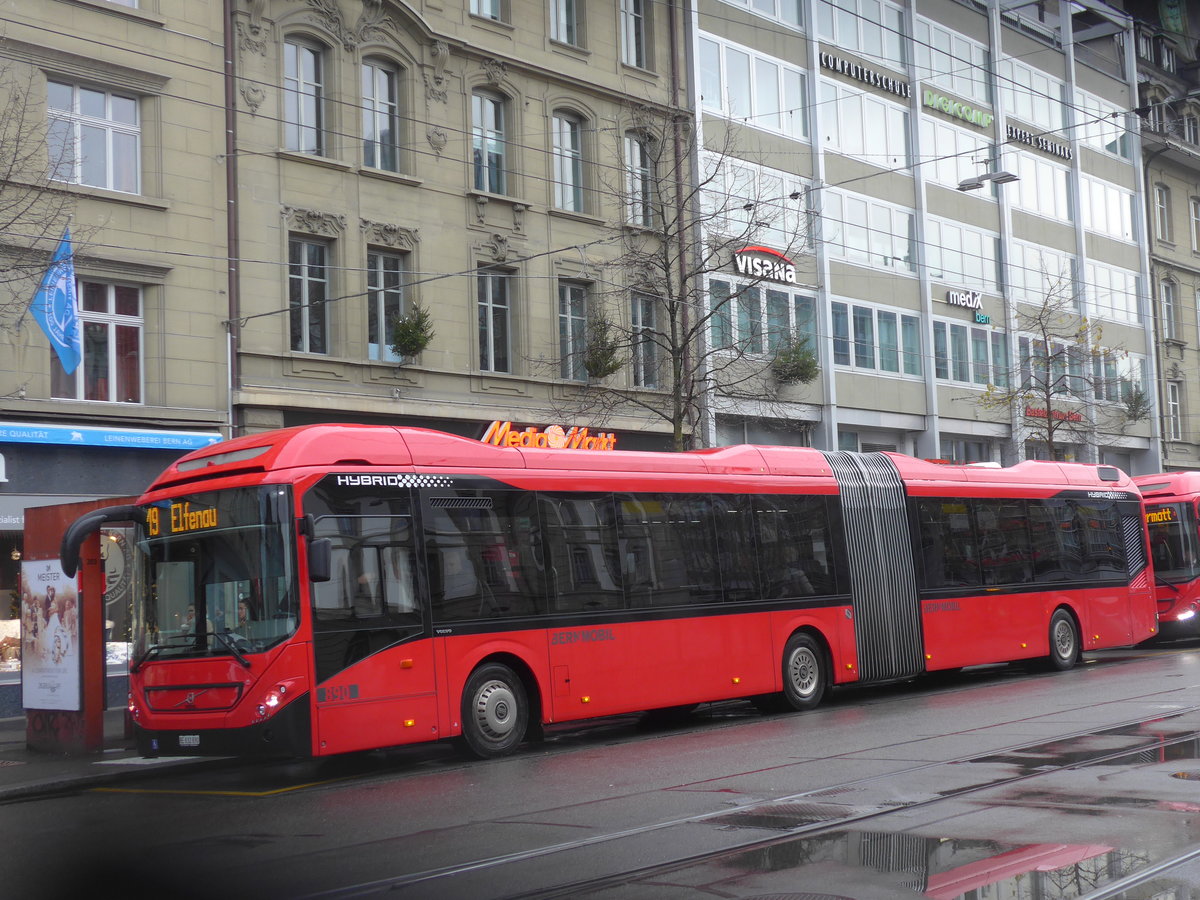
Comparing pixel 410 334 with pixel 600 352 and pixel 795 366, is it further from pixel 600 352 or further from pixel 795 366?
pixel 795 366

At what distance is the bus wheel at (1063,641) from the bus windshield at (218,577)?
13.5 m

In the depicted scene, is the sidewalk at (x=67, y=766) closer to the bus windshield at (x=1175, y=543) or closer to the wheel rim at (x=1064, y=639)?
the wheel rim at (x=1064, y=639)

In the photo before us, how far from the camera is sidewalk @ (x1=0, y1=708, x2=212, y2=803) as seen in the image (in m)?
12.9

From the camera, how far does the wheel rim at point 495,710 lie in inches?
527

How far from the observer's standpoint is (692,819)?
29.5 feet

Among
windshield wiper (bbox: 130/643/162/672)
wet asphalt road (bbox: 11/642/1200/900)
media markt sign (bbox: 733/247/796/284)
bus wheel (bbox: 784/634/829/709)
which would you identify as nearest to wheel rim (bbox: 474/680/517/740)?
wet asphalt road (bbox: 11/642/1200/900)

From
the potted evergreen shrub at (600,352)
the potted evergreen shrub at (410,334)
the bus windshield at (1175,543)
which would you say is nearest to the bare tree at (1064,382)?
the bus windshield at (1175,543)

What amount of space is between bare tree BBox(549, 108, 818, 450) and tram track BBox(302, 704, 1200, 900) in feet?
39.1

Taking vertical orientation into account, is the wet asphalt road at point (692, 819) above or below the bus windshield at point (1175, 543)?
below

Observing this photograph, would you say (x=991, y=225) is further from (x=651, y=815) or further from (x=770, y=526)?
(x=651, y=815)

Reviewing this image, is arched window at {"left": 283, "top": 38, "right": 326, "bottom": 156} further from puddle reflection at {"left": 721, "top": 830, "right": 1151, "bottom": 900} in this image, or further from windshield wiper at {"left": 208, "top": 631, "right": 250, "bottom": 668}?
puddle reflection at {"left": 721, "top": 830, "right": 1151, "bottom": 900}

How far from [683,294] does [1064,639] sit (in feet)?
27.4

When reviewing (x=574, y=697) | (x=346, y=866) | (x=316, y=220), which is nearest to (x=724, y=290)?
(x=316, y=220)

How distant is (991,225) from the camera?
40031mm
